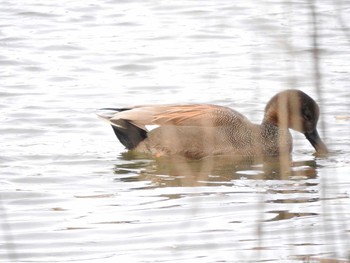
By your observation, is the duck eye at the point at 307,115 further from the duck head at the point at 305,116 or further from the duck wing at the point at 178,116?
the duck wing at the point at 178,116

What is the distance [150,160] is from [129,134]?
31cm

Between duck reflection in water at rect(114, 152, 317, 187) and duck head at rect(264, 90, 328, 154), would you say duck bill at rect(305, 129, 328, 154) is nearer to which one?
duck head at rect(264, 90, 328, 154)

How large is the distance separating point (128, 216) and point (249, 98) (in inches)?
158

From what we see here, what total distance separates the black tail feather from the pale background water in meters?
0.11

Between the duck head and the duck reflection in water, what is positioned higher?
the duck head

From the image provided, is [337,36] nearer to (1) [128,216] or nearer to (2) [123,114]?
(2) [123,114]

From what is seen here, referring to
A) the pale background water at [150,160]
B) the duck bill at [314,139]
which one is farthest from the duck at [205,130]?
the pale background water at [150,160]

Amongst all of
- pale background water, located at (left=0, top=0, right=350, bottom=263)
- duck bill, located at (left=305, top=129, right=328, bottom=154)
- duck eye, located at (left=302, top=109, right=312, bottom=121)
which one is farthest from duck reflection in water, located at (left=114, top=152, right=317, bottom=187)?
duck eye, located at (left=302, top=109, right=312, bottom=121)

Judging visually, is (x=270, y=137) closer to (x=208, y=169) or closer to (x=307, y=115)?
(x=307, y=115)

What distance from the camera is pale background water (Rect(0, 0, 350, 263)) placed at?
22.0 feet

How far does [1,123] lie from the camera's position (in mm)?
10680

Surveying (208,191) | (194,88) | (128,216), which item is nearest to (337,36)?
(194,88)

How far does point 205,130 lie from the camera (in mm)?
10109

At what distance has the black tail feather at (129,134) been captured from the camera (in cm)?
1010
